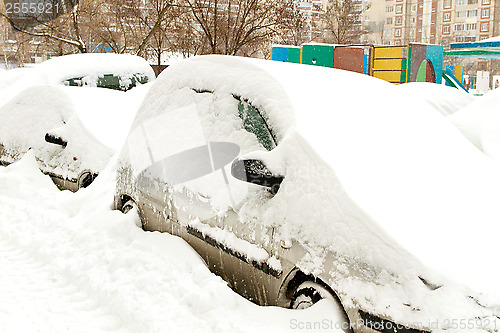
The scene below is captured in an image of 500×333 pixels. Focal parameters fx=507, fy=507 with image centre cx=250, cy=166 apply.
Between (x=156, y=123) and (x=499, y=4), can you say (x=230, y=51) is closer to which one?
(x=156, y=123)

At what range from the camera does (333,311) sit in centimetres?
250

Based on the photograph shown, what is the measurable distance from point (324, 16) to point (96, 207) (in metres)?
36.6

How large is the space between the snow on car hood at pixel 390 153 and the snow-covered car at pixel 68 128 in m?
2.29

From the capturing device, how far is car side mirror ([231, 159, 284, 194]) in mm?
2803

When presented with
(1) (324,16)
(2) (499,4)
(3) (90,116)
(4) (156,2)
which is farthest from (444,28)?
(3) (90,116)

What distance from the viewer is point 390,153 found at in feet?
9.65

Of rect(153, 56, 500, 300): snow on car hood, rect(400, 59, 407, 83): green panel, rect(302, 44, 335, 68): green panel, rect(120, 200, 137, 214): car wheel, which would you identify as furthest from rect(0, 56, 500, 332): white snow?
rect(302, 44, 335, 68): green panel

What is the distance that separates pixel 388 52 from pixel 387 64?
1.41ft

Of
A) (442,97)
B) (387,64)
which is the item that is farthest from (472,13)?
(442,97)

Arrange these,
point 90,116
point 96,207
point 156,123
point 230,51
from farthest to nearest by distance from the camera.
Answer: point 230,51 < point 90,116 < point 96,207 < point 156,123

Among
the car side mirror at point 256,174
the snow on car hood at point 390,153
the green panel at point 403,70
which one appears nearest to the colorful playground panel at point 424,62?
the green panel at point 403,70

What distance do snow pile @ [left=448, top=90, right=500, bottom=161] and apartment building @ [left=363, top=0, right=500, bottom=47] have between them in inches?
2881

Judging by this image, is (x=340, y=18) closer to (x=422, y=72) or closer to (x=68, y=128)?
(x=422, y=72)

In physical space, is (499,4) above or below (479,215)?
above
